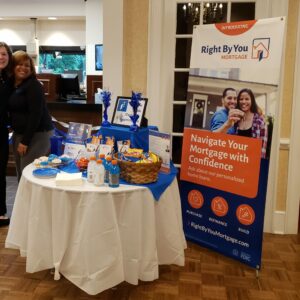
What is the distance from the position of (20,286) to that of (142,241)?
2.96 feet

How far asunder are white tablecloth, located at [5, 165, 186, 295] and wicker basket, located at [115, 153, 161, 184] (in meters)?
0.07

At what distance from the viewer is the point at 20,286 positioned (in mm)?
2492

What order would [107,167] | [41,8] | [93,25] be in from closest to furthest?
1. [107,167]
2. [93,25]
3. [41,8]

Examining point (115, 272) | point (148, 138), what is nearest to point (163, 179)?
point (148, 138)

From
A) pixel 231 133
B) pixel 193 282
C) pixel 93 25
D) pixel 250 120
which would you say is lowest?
pixel 193 282

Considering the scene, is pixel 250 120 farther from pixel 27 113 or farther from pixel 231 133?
pixel 27 113

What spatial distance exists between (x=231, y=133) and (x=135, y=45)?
1.30 meters

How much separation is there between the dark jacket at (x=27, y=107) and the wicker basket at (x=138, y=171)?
110 cm

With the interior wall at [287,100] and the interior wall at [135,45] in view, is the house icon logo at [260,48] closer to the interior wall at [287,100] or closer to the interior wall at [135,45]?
the interior wall at [287,100]

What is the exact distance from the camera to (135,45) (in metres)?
3.45

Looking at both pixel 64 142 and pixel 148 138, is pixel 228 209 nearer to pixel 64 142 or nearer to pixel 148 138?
pixel 148 138

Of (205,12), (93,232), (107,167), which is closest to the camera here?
(93,232)

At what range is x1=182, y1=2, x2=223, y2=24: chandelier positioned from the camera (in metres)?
3.37

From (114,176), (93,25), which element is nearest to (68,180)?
(114,176)
